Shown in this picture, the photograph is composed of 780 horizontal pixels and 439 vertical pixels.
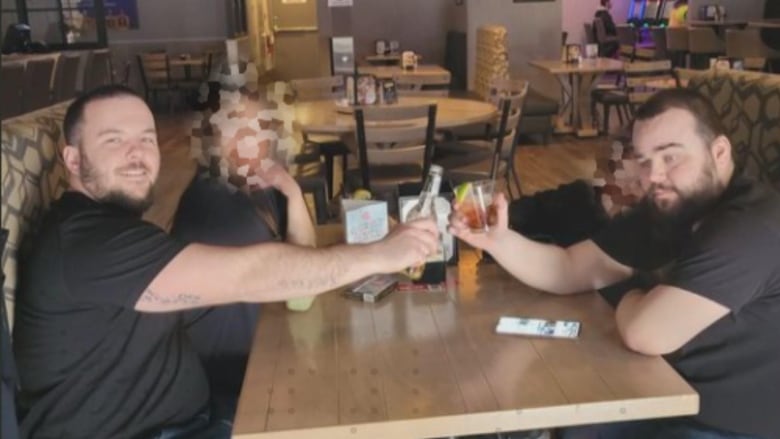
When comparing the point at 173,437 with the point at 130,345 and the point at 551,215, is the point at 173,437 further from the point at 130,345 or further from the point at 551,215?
the point at 551,215

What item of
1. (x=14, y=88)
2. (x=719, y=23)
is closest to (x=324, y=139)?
(x=14, y=88)

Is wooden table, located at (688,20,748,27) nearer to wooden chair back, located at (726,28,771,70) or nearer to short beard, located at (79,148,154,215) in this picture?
wooden chair back, located at (726,28,771,70)

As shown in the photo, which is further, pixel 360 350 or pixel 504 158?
pixel 504 158

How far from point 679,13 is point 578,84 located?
6.28 m

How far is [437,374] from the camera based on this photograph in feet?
4.61

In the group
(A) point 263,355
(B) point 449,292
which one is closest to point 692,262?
(B) point 449,292

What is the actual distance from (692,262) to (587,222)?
87 cm

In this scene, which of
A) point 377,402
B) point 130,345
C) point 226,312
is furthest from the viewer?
point 226,312

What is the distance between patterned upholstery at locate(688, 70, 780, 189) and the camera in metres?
2.66

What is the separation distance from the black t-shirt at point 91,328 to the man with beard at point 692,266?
723mm

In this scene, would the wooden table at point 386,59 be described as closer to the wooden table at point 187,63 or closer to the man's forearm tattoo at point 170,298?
the wooden table at point 187,63

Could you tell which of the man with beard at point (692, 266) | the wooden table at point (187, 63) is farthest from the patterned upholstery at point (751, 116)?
the wooden table at point (187, 63)

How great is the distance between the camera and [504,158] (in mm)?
4508

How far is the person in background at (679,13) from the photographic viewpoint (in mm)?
12769
